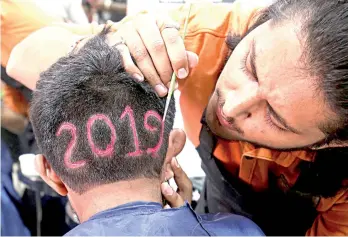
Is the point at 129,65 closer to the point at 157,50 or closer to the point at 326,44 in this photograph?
the point at 157,50

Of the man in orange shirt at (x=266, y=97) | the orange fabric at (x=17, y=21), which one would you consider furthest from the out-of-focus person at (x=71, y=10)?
the man in orange shirt at (x=266, y=97)

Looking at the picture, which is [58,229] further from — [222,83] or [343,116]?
[343,116]

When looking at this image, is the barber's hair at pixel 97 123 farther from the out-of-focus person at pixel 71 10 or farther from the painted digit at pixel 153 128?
the out-of-focus person at pixel 71 10

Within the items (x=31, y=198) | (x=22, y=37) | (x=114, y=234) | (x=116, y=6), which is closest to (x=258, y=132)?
(x=114, y=234)

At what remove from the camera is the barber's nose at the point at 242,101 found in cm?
80

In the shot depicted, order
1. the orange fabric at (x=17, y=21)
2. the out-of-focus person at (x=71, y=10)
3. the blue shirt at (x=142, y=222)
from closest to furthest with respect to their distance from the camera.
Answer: the blue shirt at (x=142, y=222) < the orange fabric at (x=17, y=21) < the out-of-focus person at (x=71, y=10)

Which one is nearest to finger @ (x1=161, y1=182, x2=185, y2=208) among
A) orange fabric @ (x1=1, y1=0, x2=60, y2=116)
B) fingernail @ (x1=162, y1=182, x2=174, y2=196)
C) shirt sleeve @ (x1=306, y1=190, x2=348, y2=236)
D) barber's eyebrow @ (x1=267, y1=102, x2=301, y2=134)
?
fingernail @ (x1=162, y1=182, x2=174, y2=196)

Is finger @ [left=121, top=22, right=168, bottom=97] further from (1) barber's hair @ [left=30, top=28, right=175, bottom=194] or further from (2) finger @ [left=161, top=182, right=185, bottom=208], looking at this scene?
(2) finger @ [left=161, top=182, right=185, bottom=208]

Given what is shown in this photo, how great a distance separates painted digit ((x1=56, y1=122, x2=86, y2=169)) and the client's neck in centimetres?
5

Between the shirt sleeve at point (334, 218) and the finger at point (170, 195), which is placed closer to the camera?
the finger at point (170, 195)

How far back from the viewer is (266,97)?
78 cm

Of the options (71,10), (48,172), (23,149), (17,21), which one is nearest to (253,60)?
(48,172)

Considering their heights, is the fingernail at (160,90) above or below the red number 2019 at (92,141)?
above

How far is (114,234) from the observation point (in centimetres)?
68
